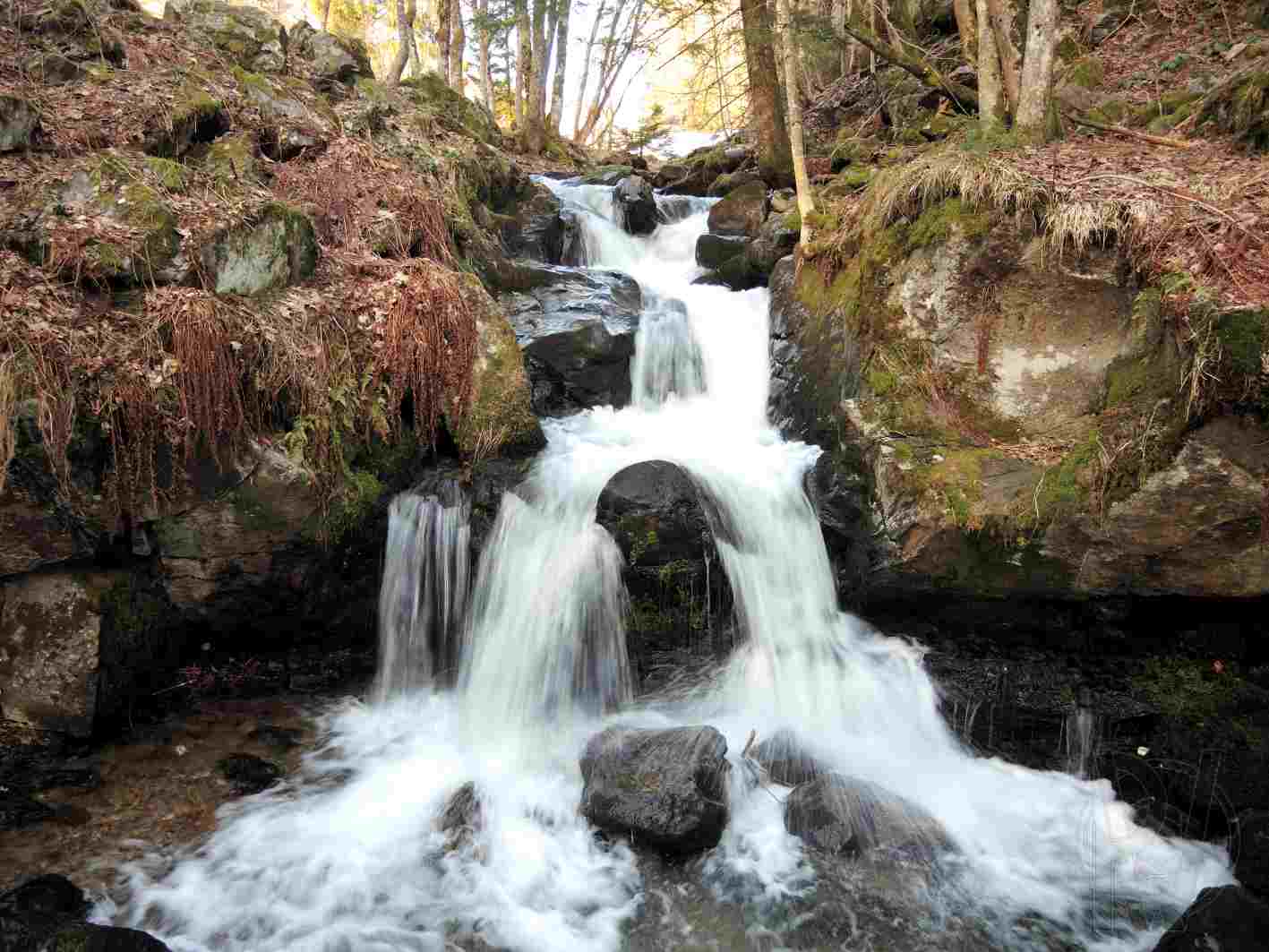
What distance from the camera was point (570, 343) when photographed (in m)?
7.46

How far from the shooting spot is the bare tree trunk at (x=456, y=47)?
1526cm

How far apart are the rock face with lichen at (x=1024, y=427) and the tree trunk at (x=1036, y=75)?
75.8 inches

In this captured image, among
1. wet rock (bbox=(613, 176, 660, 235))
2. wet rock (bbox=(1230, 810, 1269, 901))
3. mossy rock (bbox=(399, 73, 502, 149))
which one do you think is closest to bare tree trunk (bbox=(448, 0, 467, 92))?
mossy rock (bbox=(399, 73, 502, 149))

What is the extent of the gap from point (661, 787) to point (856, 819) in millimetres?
1200

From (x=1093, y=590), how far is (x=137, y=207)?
7324mm

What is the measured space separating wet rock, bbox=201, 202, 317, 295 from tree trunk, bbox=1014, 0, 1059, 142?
677 centimetres

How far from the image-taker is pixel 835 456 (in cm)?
609

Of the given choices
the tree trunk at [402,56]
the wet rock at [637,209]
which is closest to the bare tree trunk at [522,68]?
the tree trunk at [402,56]

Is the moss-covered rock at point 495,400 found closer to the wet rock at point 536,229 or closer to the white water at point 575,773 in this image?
the white water at point 575,773

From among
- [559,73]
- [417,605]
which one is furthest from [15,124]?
[559,73]

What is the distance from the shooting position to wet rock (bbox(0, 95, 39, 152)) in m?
5.46

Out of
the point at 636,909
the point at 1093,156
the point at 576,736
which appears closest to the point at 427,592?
the point at 576,736

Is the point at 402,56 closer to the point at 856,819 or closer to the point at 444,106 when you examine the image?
the point at 444,106

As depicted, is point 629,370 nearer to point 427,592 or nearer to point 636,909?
point 427,592
